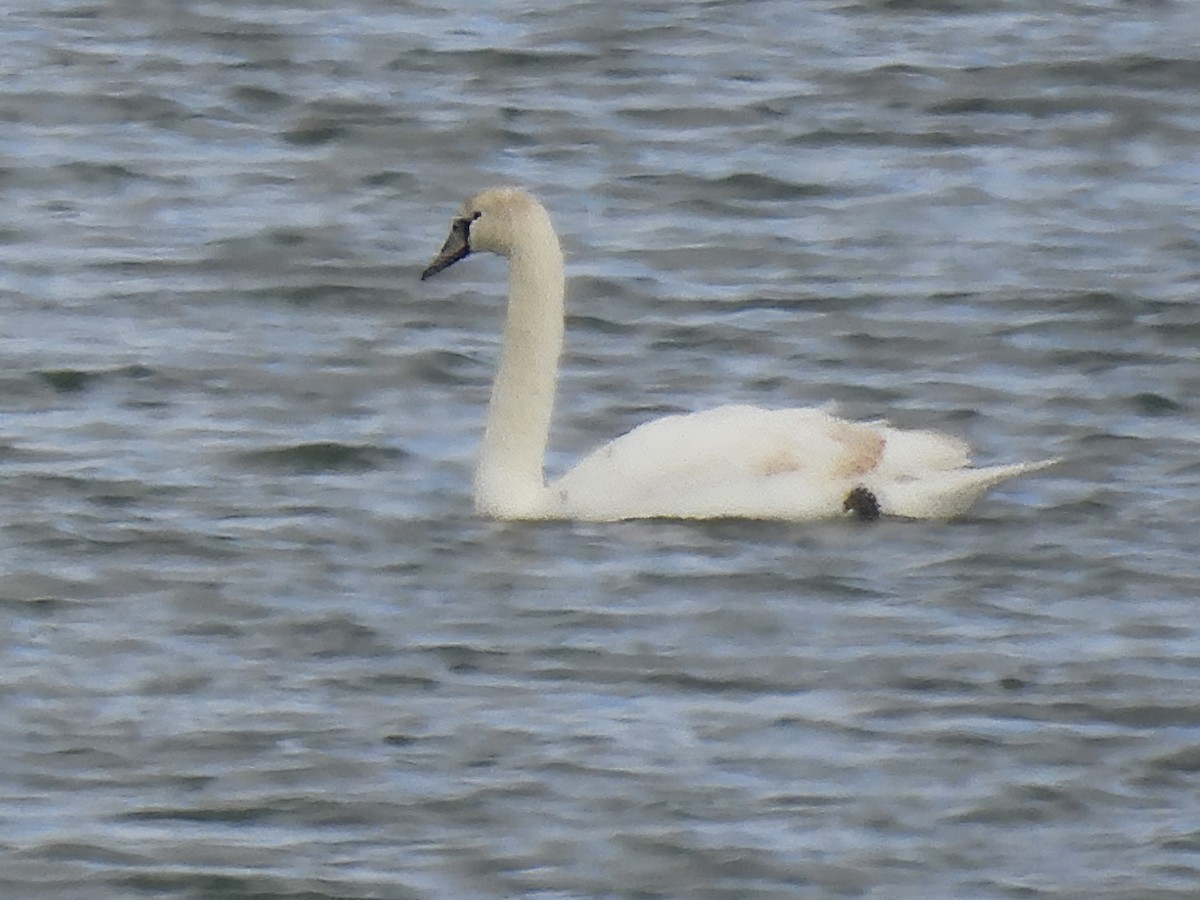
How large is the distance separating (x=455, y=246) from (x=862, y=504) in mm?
1573

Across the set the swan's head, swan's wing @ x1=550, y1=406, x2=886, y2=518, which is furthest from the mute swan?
the swan's head

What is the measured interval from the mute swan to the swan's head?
53cm

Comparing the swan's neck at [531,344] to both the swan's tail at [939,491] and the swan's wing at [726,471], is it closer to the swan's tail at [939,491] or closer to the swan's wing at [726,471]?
the swan's wing at [726,471]

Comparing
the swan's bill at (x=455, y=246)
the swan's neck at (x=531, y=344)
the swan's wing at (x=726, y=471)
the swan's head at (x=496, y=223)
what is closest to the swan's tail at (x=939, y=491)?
the swan's wing at (x=726, y=471)

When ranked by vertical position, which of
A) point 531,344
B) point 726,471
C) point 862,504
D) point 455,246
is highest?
point 455,246

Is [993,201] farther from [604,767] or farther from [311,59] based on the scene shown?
[604,767]

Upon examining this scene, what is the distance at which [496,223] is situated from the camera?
1116 cm

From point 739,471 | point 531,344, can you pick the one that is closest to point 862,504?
point 739,471

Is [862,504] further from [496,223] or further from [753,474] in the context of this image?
[496,223]

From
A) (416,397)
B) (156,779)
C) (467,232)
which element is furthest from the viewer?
(416,397)

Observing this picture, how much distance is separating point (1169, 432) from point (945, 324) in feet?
5.37

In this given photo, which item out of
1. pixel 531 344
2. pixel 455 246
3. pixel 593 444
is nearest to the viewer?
pixel 531 344

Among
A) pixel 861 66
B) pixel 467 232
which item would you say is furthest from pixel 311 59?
pixel 467 232

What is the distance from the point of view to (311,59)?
1802cm
